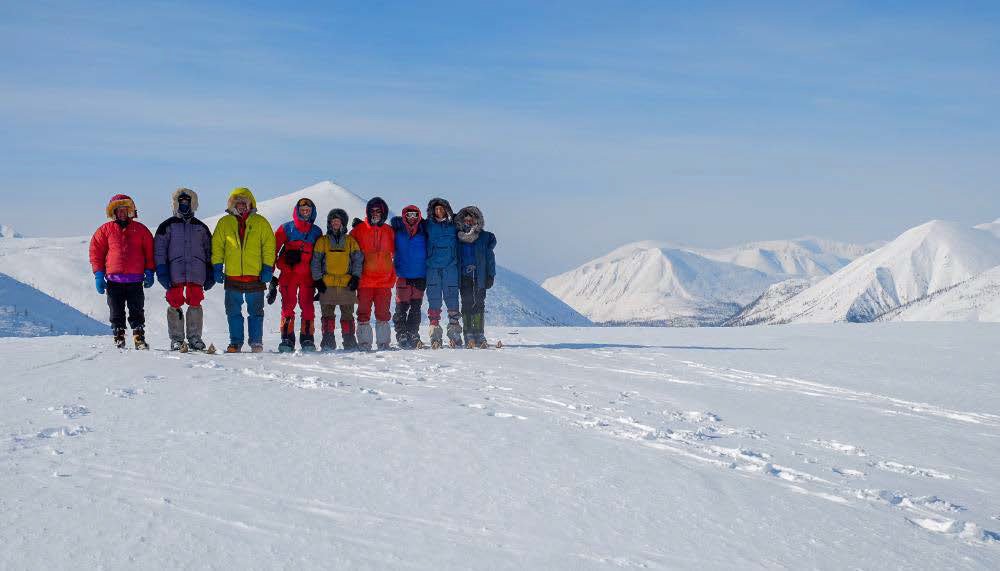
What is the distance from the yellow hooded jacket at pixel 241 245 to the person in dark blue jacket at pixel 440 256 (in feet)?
8.19

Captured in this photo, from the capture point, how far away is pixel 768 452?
19.3 ft

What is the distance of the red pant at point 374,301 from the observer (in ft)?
41.4

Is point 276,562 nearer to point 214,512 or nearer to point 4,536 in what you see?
point 214,512

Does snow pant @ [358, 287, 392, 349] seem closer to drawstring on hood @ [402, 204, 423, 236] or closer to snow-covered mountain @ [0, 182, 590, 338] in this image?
drawstring on hood @ [402, 204, 423, 236]

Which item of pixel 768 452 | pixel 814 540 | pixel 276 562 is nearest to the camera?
pixel 276 562

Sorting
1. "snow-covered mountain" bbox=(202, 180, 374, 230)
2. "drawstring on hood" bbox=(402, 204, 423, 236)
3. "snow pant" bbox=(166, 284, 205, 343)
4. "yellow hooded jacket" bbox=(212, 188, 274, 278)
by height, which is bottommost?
"snow pant" bbox=(166, 284, 205, 343)

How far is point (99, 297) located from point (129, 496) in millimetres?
46650

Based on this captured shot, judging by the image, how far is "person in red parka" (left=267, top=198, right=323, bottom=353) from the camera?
12.1 meters

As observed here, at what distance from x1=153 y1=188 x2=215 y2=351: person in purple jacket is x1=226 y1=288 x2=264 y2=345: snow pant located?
0.40 m

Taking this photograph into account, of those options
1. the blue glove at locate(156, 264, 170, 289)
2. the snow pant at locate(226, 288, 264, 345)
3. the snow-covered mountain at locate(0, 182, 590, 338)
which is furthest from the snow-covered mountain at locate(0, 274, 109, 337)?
the snow pant at locate(226, 288, 264, 345)

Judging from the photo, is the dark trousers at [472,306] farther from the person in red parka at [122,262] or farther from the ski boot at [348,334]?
the person in red parka at [122,262]

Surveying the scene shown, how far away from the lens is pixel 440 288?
1280 cm

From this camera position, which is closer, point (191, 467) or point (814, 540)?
point (814, 540)

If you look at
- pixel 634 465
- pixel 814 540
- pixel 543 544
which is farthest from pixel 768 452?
pixel 543 544
